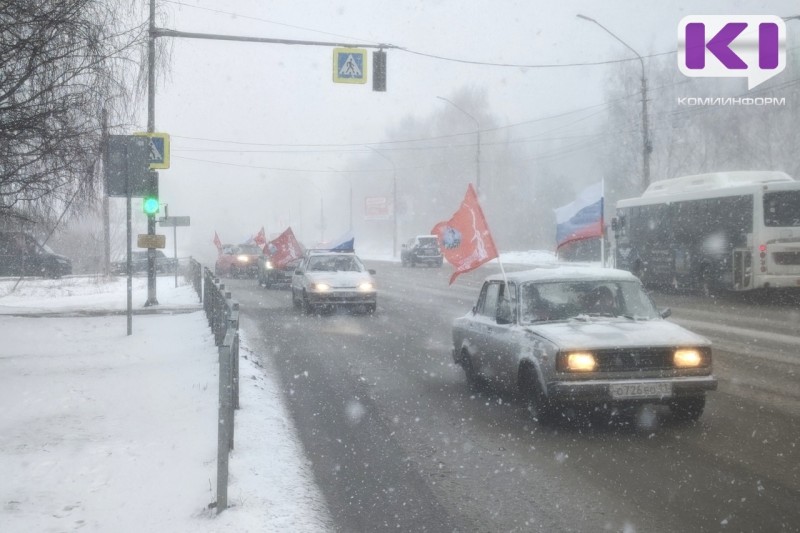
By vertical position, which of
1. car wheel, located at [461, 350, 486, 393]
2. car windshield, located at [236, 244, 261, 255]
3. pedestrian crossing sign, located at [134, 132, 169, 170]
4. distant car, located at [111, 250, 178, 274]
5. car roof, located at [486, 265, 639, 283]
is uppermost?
pedestrian crossing sign, located at [134, 132, 169, 170]

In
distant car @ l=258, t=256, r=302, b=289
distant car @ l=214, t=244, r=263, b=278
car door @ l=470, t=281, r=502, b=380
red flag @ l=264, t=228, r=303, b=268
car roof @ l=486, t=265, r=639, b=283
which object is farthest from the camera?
distant car @ l=214, t=244, r=263, b=278

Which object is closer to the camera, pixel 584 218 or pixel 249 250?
pixel 584 218

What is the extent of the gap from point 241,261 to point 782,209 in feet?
81.0

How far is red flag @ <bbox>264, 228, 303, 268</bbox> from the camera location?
1109 inches

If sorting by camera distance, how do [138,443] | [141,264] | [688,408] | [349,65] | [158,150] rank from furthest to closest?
[141,264], [349,65], [158,150], [688,408], [138,443]

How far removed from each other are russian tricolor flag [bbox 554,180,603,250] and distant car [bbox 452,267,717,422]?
11.9 metres

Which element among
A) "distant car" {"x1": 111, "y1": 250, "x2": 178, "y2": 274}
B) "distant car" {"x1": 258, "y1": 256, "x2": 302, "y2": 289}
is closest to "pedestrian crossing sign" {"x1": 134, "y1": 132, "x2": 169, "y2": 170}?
"distant car" {"x1": 258, "y1": 256, "x2": 302, "y2": 289}

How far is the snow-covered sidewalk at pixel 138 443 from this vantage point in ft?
17.2

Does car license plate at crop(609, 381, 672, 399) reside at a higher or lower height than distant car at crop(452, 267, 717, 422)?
lower

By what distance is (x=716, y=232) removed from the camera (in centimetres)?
2275

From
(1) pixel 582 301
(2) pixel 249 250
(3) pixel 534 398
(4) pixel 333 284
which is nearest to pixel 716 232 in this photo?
(4) pixel 333 284

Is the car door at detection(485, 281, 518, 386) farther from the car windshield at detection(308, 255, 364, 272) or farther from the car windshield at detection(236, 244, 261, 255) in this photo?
the car windshield at detection(236, 244, 261, 255)

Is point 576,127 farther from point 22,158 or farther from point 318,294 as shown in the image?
point 22,158

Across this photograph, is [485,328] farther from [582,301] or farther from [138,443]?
[138,443]
